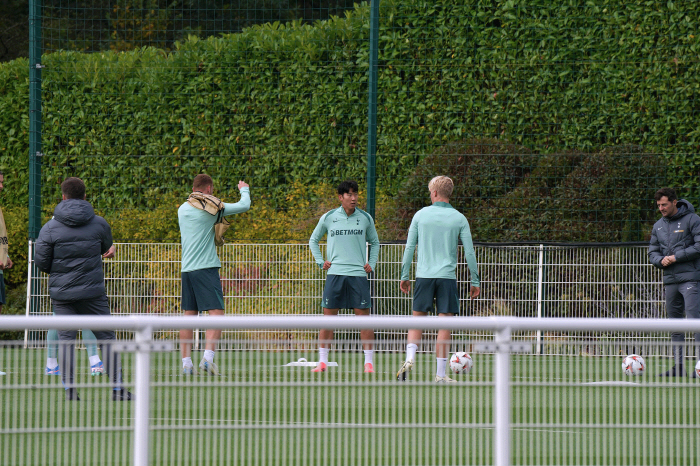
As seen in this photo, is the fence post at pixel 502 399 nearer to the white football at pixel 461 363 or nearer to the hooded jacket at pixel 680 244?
the white football at pixel 461 363

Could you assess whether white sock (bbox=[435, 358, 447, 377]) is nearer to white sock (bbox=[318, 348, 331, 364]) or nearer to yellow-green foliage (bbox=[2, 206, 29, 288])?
white sock (bbox=[318, 348, 331, 364])

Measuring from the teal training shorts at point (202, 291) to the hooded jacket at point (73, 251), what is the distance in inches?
46.0

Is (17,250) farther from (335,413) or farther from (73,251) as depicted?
(335,413)

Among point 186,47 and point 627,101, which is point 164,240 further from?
point 627,101

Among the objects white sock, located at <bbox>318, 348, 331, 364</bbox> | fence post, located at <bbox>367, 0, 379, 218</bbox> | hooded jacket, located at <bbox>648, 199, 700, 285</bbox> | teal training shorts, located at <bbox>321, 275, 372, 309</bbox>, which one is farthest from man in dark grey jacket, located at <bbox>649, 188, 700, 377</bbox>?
white sock, located at <bbox>318, 348, 331, 364</bbox>

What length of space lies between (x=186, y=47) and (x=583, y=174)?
589 cm

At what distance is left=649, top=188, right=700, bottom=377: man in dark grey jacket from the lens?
8.25 metres

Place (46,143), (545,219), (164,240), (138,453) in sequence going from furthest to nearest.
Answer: (46,143) → (164,240) → (545,219) → (138,453)

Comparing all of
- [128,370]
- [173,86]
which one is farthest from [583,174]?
[128,370]

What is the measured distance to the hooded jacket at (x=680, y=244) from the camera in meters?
8.27

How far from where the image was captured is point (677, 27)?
1155 cm

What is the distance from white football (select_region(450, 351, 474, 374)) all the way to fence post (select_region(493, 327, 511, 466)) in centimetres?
15

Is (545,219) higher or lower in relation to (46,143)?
lower

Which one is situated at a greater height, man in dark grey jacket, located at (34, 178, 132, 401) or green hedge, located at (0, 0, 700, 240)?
green hedge, located at (0, 0, 700, 240)
